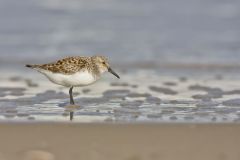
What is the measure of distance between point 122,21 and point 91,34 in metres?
1.68

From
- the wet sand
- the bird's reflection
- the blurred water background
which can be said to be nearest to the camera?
the wet sand

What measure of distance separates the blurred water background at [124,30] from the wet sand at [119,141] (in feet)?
18.2

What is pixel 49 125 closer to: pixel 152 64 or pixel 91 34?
pixel 152 64

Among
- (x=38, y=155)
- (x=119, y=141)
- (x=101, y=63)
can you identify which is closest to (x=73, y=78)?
(x=101, y=63)

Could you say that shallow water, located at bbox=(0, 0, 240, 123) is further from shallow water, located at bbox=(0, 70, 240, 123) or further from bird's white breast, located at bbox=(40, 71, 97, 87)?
bird's white breast, located at bbox=(40, 71, 97, 87)

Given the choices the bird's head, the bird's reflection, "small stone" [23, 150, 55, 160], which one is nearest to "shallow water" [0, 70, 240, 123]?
the bird's reflection

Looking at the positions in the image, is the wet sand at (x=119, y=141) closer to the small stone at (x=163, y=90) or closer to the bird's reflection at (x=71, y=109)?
the bird's reflection at (x=71, y=109)

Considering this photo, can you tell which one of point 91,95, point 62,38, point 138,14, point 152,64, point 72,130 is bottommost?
point 72,130

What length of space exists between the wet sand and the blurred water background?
5559 millimetres

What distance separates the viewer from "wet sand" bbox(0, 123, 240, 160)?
7.30m

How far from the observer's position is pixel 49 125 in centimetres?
876

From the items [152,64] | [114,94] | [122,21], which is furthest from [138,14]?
[114,94]

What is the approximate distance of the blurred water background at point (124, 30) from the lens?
586 inches

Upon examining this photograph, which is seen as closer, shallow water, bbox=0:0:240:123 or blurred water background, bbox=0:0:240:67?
shallow water, bbox=0:0:240:123
